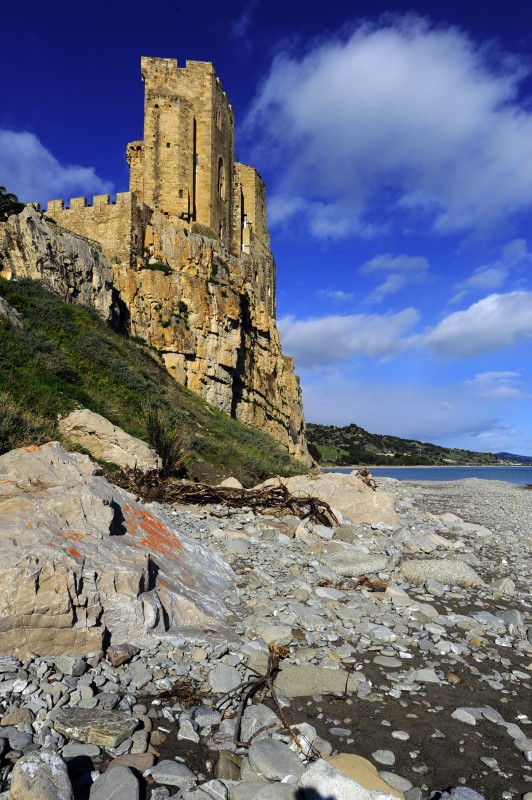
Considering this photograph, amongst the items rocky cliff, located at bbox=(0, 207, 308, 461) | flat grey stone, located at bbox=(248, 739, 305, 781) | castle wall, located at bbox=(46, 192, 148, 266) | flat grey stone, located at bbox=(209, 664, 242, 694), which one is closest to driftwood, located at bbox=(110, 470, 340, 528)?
flat grey stone, located at bbox=(209, 664, 242, 694)

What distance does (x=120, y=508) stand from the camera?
4988 millimetres

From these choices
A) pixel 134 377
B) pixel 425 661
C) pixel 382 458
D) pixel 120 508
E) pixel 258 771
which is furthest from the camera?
pixel 382 458

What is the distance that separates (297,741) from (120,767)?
0.99 metres

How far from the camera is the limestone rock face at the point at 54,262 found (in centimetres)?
2069

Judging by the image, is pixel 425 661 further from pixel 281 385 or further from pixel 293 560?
pixel 281 385

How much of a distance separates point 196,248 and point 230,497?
85.9 ft

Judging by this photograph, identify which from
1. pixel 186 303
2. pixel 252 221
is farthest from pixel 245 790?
pixel 252 221

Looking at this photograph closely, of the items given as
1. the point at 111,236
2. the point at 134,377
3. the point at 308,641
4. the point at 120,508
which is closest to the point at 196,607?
the point at 308,641

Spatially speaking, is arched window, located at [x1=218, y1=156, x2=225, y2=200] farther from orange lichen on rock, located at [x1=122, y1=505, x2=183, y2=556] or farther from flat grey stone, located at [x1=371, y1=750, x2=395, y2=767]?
flat grey stone, located at [x1=371, y1=750, x2=395, y2=767]

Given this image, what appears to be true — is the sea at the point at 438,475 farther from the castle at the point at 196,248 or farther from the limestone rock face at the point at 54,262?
the limestone rock face at the point at 54,262

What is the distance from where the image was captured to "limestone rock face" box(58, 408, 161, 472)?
10.5 m

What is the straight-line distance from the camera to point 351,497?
32.9 ft

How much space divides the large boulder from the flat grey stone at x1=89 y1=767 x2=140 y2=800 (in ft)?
24.1

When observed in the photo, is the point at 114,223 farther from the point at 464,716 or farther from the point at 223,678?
the point at 464,716
